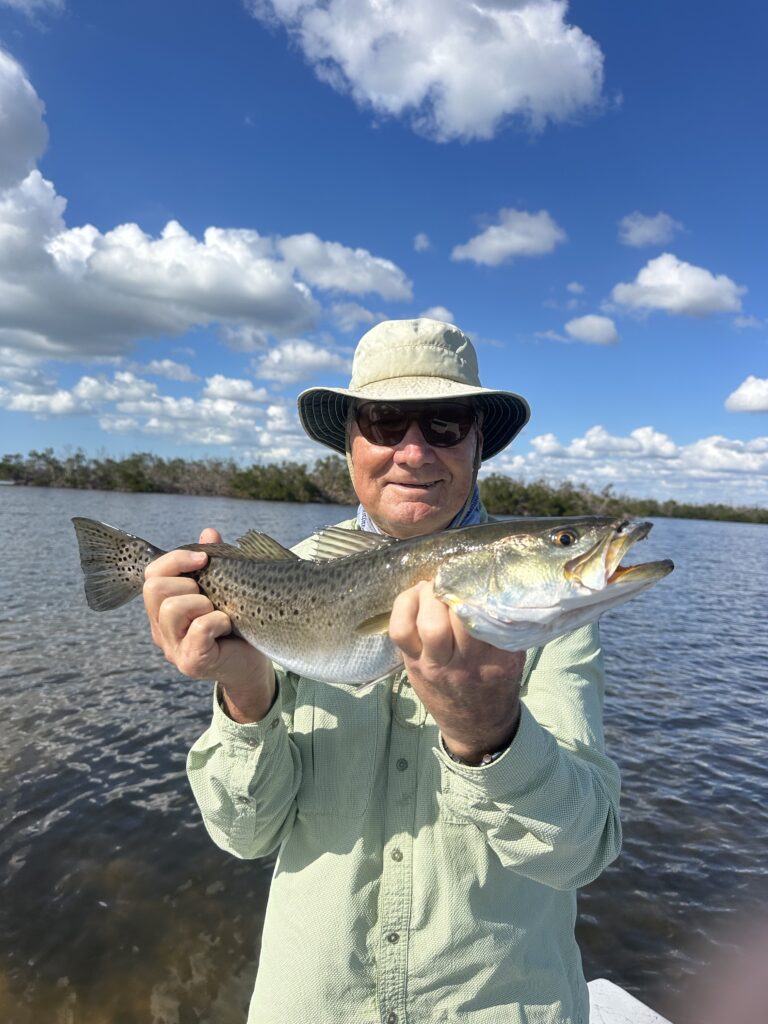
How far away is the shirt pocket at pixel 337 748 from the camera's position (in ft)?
8.50

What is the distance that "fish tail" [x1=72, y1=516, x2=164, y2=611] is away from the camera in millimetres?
3586

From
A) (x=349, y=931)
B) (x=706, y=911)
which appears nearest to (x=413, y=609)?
(x=349, y=931)

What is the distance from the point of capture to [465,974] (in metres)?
2.30

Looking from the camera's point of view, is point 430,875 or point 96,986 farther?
point 96,986

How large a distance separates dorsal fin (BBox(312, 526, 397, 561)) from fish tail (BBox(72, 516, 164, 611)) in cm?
99

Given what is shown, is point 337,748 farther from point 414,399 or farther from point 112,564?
point 112,564

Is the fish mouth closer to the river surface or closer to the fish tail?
the fish tail

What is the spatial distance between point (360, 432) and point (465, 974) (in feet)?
A: 7.93

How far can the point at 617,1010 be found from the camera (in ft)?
13.7

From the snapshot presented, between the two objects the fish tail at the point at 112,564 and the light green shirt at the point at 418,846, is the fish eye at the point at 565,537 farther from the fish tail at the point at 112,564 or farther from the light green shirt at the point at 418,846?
the fish tail at the point at 112,564

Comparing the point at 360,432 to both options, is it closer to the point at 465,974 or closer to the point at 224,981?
the point at 465,974

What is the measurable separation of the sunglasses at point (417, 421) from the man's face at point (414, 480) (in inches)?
1.2

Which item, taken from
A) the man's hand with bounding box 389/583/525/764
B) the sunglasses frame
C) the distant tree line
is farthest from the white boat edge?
the distant tree line

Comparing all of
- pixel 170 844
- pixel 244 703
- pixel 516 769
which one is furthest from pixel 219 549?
pixel 170 844
